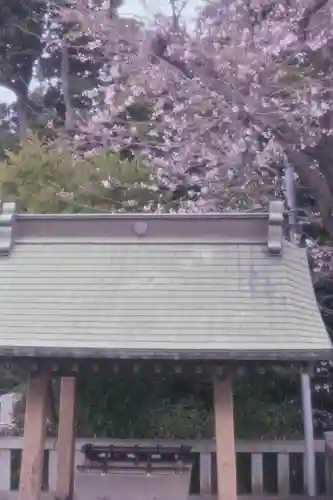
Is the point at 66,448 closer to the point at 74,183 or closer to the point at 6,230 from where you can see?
the point at 6,230

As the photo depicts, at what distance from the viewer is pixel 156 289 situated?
6508mm

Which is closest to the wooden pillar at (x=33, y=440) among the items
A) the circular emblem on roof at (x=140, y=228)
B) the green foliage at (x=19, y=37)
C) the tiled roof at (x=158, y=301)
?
the tiled roof at (x=158, y=301)

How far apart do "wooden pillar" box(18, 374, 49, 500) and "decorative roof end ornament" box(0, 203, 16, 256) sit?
136 cm

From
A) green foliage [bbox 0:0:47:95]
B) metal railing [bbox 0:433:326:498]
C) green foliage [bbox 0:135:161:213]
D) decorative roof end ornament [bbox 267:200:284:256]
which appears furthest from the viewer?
green foliage [bbox 0:0:47:95]

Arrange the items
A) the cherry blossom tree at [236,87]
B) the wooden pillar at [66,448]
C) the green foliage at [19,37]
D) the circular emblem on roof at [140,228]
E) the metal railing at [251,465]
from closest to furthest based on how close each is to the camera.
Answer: the circular emblem on roof at [140,228], the wooden pillar at [66,448], the cherry blossom tree at [236,87], the metal railing at [251,465], the green foliage at [19,37]

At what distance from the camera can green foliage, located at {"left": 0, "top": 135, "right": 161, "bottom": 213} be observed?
10.1 meters

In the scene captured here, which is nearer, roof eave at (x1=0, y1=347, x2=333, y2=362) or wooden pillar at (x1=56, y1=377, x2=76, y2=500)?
roof eave at (x1=0, y1=347, x2=333, y2=362)

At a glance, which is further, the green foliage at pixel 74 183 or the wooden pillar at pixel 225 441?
the green foliage at pixel 74 183

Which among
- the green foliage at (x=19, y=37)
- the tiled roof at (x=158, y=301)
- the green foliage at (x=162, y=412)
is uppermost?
the green foliage at (x=19, y=37)

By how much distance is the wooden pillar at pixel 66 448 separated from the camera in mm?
7617

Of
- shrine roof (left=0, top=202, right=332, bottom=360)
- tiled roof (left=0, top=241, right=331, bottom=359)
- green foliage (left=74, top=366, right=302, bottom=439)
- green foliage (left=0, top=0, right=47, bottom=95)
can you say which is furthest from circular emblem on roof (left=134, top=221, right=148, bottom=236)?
green foliage (left=0, top=0, right=47, bottom=95)

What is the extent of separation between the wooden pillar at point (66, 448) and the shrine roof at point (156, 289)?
1507 mm

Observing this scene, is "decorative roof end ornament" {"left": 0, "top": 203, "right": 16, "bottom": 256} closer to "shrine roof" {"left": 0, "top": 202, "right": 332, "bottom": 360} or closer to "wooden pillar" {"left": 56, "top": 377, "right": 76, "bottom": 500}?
"shrine roof" {"left": 0, "top": 202, "right": 332, "bottom": 360}

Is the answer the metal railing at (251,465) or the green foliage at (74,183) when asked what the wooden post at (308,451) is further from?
the green foliage at (74,183)
